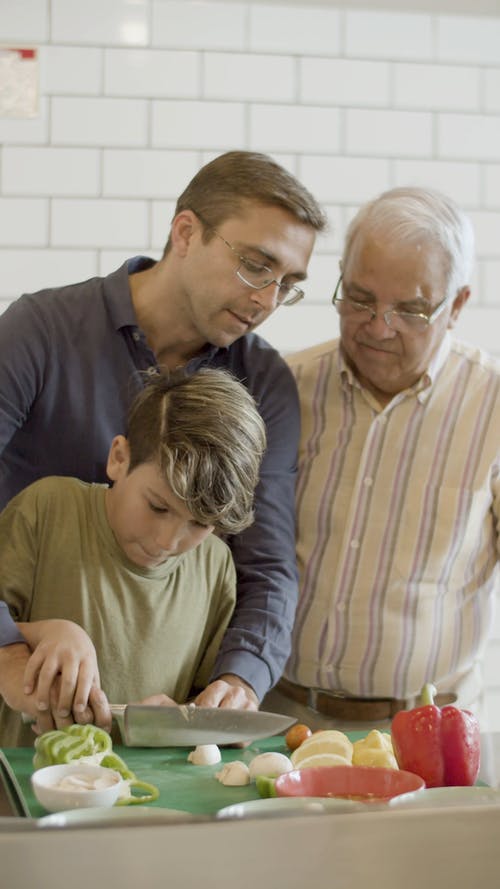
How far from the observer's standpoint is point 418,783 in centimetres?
95

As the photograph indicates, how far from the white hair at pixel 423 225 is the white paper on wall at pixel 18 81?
95 cm

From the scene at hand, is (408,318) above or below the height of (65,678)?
above

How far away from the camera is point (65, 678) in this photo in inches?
47.8

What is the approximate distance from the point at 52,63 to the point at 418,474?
128 centimetres

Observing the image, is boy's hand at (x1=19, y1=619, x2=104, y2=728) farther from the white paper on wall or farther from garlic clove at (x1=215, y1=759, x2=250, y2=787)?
the white paper on wall

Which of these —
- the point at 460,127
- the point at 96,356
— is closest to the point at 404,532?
the point at 96,356

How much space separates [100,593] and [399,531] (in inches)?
21.5

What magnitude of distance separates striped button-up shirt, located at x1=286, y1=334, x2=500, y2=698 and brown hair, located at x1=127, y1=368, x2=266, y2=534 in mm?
350

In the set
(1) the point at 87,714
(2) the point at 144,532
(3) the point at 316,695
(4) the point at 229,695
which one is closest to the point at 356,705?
(3) the point at 316,695

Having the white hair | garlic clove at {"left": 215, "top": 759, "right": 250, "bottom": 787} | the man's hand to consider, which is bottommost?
the man's hand

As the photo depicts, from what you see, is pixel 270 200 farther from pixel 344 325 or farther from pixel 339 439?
pixel 339 439

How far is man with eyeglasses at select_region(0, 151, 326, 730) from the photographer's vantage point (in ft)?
5.01

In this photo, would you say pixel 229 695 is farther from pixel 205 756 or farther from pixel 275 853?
pixel 275 853

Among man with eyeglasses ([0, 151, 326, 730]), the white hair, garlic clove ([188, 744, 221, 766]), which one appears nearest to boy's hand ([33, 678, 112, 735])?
garlic clove ([188, 744, 221, 766])
